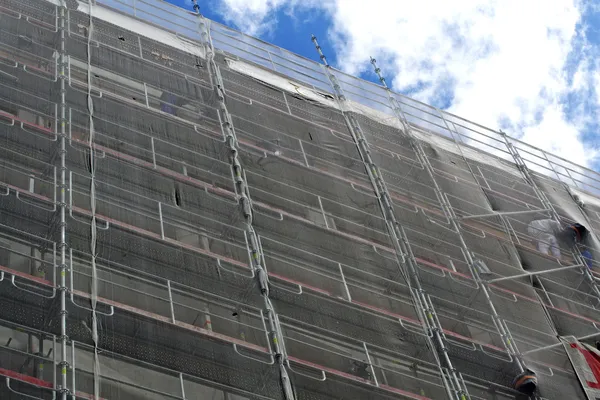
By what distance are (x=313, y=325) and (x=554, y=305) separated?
416 centimetres

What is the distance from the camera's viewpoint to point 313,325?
32.9ft

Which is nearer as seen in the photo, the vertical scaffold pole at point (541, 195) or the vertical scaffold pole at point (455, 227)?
the vertical scaffold pole at point (455, 227)

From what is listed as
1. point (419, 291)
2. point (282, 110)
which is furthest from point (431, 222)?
point (282, 110)

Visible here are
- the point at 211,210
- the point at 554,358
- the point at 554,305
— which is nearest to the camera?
the point at 211,210

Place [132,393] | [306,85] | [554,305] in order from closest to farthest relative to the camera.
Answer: [132,393]
[554,305]
[306,85]

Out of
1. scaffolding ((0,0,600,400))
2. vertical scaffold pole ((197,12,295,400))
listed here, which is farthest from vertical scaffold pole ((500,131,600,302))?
vertical scaffold pole ((197,12,295,400))

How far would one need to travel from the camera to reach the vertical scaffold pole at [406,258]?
1049 cm

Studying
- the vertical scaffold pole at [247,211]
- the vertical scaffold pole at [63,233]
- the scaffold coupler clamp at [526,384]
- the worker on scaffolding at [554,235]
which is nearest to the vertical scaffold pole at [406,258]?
the scaffold coupler clamp at [526,384]

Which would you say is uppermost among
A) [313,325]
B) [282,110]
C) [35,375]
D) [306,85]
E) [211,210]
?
[306,85]

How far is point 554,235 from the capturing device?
13938 mm

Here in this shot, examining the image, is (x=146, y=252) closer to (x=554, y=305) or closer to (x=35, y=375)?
(x=35, y=375)

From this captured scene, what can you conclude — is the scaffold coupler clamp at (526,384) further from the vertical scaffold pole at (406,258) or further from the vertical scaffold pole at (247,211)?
the vertical scaffold pole at (247,211)

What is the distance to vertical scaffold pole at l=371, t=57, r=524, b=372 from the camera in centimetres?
1131

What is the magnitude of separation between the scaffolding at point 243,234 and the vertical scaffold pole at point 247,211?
0.09ft
